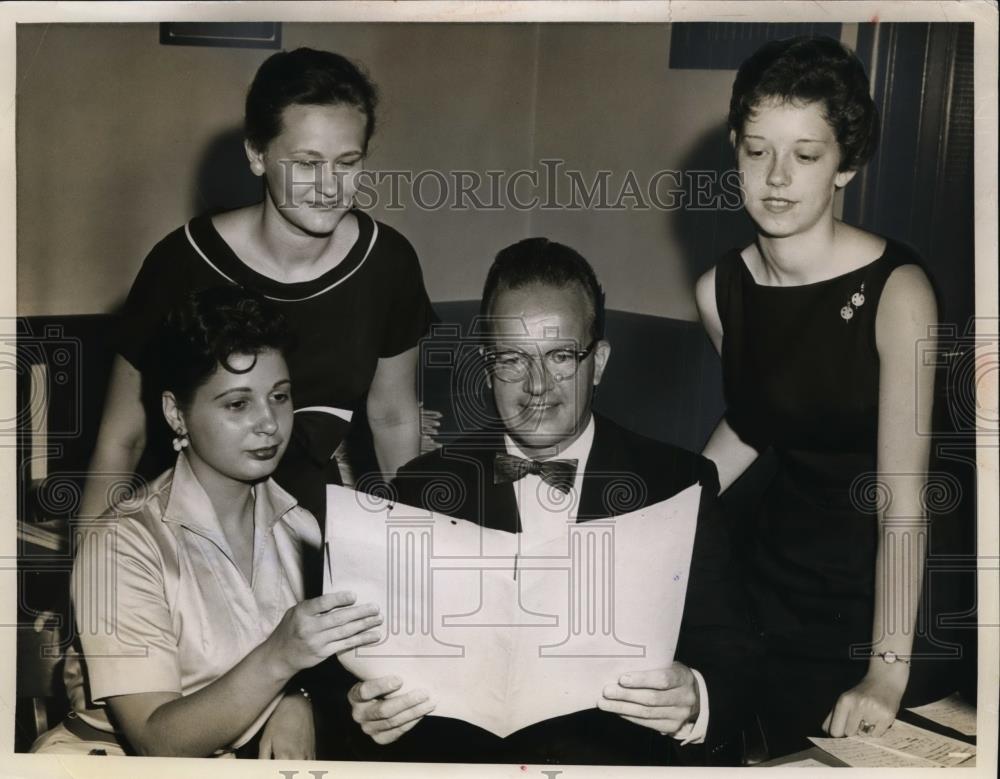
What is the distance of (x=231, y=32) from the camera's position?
93.6 inches

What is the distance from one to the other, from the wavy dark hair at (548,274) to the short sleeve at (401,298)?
0.16m

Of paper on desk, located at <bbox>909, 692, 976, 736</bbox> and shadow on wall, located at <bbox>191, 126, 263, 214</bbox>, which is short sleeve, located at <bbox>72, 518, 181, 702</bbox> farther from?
paper on desk, located at <bbox>909, 692, 976, 736</bbox>

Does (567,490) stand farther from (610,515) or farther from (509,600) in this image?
(509,600)

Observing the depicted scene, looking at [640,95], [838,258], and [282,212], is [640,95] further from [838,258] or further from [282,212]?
[282,212]

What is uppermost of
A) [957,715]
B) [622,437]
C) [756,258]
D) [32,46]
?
[32,46]

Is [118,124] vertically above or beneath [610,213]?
above

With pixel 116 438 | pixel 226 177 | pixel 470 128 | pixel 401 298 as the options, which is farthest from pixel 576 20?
pixel 116 438

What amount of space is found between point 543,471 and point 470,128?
855mm

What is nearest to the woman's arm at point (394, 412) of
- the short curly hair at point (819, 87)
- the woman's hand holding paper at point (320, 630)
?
the woman's hand holding paper at point (320, 630)

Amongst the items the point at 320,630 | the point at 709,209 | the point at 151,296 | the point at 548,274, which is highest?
the point at 709,209

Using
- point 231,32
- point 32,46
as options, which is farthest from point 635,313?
point 32,46

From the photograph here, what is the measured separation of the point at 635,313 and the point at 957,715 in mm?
1283

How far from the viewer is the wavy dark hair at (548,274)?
235 cm

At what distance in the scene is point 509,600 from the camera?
2.38 meters
